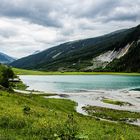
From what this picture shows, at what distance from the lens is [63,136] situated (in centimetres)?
1662

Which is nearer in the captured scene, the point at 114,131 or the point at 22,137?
the point at 22,137

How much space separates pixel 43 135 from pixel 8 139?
2941 mm

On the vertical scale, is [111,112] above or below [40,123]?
below

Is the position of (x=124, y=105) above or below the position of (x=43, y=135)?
below

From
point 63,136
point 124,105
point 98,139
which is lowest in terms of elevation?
point 124,105

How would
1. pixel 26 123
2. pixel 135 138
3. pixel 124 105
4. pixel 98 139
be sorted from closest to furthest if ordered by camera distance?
1. pixel 98 139
2. pixel 26 123
3. pixel 135 138
4. pixel 124 105

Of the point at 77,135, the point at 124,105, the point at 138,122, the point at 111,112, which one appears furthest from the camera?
the point at 124,105

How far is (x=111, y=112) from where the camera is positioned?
64625 millimetres

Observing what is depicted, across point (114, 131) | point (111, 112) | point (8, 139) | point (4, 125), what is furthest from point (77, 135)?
point (111, 112)

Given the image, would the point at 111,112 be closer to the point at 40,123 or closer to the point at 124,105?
the point at 124,105

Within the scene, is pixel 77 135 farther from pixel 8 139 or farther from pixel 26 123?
pixel 26 123

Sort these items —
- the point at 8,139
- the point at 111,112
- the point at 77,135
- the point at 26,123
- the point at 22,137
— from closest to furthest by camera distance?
the point at 77,135, the point at 8,139, the point at 22,137, the point at 26,123, the point at 111,112

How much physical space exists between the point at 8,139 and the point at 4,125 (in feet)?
16.1

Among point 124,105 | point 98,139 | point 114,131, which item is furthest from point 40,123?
point 124,105
